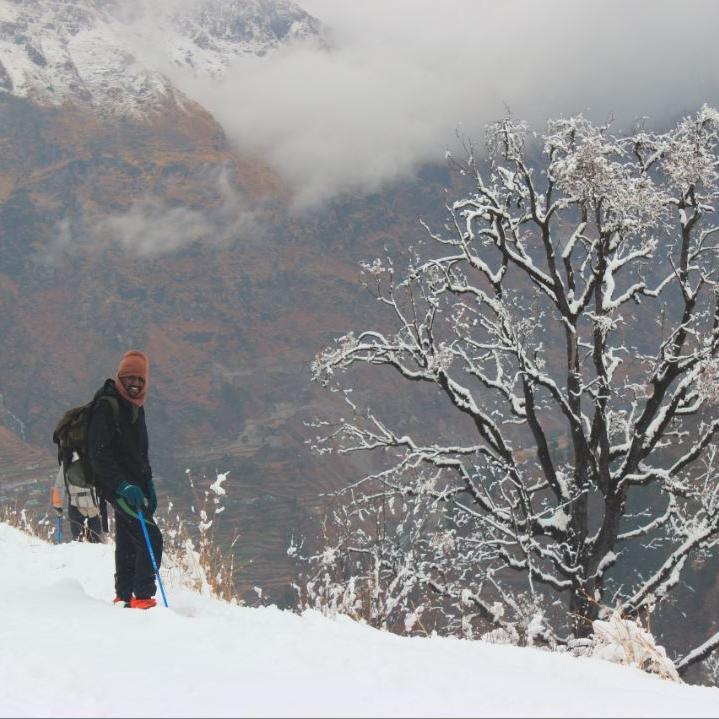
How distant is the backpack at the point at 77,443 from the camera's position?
566 cm

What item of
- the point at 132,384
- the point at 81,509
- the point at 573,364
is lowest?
the point at 81,509

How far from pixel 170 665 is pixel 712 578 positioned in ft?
388

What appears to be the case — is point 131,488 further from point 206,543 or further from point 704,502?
point 704,502

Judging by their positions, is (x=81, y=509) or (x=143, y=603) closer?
(x=143, y=603)

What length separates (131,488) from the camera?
17.9ft

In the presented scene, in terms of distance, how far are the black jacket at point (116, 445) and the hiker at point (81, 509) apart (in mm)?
197

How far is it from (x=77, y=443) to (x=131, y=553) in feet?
2.63

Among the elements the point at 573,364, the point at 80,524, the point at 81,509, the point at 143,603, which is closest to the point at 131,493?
the point at 81,509

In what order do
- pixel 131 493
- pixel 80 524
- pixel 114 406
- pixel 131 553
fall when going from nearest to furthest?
pixel 131 493
pixel 114 406
pixel 131 553
pixel 80 524

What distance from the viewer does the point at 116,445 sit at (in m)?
5.69

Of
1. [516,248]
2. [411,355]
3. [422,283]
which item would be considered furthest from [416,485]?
[516,248]

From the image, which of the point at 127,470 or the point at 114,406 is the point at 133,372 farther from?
the point at 127,470

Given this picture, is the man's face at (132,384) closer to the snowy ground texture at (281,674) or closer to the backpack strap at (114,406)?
the backpack strap at (114,406)

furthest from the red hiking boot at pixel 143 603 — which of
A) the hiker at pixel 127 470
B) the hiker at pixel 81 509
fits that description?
the hiker at pixel 81 509
